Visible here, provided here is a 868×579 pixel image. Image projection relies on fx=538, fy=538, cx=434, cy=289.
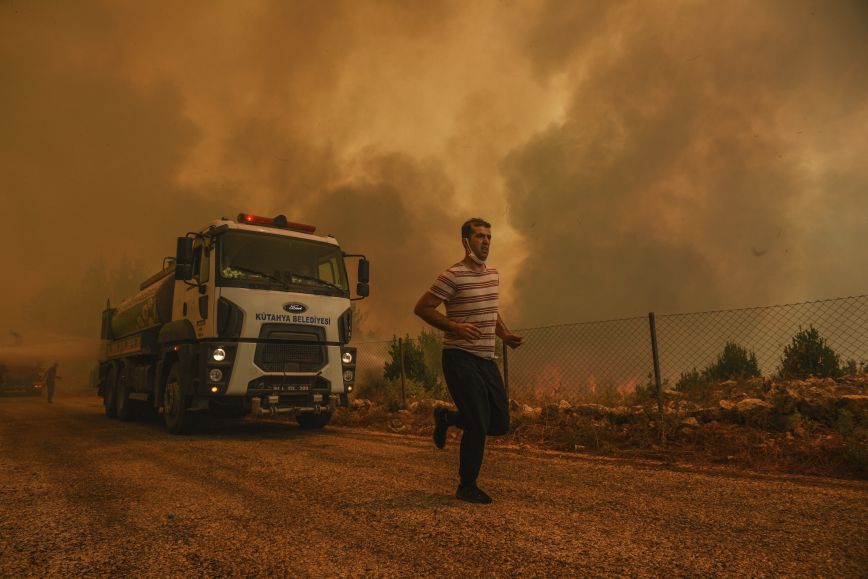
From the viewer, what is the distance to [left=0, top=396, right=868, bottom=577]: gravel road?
2.59 m

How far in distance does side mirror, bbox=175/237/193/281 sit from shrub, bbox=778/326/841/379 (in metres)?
10.6

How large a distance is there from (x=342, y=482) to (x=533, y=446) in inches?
143

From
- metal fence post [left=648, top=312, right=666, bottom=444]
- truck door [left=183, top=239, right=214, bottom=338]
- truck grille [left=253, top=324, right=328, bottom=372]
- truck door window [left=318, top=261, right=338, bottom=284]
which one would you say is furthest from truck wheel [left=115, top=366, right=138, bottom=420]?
metal fence post [left=648, top=312, right=666, bottom=444]

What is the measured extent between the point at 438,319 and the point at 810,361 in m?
12.5

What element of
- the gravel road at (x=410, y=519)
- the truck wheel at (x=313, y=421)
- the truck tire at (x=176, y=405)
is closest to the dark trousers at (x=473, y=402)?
the gravel road at (x=410, y=519)

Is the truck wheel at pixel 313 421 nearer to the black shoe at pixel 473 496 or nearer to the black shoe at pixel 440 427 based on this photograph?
the black shoe at pixel 440 427

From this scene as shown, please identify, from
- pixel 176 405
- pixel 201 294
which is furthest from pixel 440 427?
pixel 176 405

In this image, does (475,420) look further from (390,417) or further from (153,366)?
(153,366)

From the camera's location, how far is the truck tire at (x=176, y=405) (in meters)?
8.57

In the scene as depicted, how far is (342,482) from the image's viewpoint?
462 cm

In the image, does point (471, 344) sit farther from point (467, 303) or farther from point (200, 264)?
point (200, 264)

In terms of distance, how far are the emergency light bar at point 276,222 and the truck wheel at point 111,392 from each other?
21.9 ft

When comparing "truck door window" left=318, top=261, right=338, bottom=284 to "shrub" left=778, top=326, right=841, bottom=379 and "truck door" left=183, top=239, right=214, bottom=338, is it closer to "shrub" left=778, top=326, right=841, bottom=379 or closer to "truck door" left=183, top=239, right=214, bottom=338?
"truck door" left=183, top=239, right=214, bottom=338

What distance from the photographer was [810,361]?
12.5 meters
